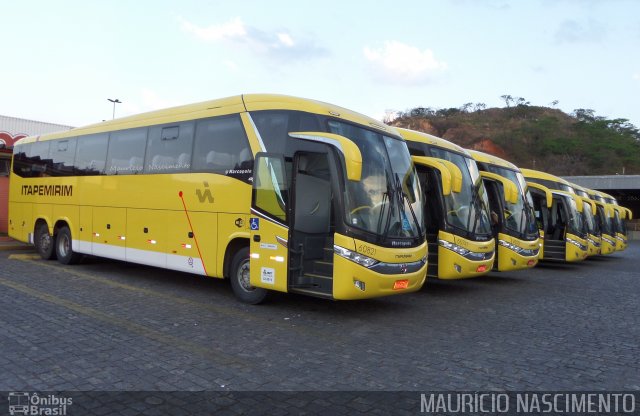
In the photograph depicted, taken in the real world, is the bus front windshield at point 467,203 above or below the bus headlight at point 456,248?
above

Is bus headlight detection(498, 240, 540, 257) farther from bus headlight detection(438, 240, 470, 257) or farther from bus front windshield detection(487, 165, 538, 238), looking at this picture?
bus headlight detection(438, 240, 470, 257)

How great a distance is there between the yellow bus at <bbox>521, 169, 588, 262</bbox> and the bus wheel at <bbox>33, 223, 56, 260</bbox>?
14.4 metres

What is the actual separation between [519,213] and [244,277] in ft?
25.6

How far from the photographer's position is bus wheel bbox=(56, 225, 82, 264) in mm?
12693

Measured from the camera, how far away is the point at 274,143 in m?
8.12

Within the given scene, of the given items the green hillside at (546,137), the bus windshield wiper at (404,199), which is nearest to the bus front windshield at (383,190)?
the bus windshield wiper at (404,199)

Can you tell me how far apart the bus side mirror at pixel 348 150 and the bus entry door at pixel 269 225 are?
33.2 inches

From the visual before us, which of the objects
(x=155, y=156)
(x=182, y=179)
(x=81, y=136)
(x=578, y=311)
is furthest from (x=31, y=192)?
(x=578, y=311)

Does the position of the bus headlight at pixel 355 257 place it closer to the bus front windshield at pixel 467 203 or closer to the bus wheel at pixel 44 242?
the bus front windshield at pixel 467 203

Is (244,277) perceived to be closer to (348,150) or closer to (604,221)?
(348,150)

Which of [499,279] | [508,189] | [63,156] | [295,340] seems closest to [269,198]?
[295,340]

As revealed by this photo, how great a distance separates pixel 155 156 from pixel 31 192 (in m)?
6.28

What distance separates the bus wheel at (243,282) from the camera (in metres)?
8.39

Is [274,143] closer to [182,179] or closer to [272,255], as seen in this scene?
[272,255]
